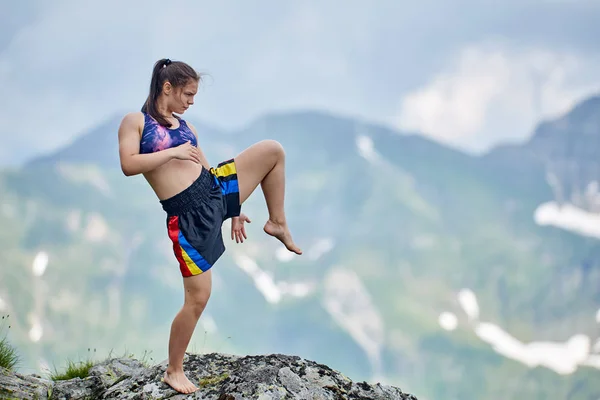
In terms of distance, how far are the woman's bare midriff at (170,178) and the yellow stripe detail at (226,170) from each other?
28 cm

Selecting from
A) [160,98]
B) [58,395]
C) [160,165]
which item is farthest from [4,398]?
[160,98]

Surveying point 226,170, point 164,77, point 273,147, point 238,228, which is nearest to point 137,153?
point 164,77

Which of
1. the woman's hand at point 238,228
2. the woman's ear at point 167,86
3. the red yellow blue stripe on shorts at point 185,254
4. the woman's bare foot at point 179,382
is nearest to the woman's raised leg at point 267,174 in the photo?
the woman's hand at point 238,228

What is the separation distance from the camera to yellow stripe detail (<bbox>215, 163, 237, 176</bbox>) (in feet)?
16.9

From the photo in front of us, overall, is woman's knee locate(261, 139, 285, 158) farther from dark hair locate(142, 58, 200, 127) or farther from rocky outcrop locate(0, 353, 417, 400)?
rocky outcrop locate(0, 353, 417, 400)

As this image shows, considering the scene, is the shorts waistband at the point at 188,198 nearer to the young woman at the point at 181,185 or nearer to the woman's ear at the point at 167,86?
the young woman at the point at 181,185

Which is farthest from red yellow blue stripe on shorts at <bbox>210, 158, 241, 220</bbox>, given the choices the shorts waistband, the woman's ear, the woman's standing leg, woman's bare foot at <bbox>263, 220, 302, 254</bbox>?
the woman's ear

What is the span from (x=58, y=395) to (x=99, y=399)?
17.5 inches

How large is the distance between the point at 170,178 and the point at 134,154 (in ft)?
1.09

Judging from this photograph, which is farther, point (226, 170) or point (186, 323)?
point (226, 170)

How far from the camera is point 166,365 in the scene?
527 cm

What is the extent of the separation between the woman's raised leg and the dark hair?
2.02 feet

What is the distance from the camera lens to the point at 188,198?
16.0 feet

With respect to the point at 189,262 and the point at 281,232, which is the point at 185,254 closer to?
the point at 189,262
